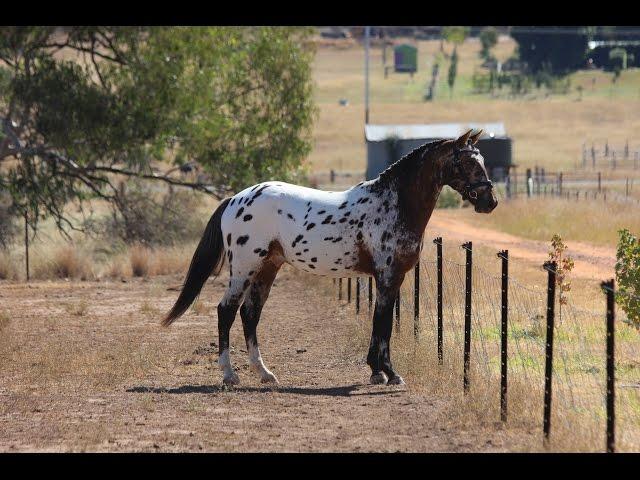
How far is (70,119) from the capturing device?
85.1 ft

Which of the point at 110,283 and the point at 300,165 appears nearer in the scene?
the point at 110,283

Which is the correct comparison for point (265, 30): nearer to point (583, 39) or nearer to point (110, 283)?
point (110, 283)

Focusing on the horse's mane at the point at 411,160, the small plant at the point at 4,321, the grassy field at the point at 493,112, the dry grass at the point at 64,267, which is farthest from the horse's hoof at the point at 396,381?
the grassy field at the point at 493,112

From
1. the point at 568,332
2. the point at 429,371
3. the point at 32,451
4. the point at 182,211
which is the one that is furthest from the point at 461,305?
the point at 182,211

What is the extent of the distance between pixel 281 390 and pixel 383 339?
1149 millimetres

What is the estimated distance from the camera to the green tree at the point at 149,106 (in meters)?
26.1

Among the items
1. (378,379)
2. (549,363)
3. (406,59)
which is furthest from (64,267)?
(406,59)

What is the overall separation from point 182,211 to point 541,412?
20573 millimetres

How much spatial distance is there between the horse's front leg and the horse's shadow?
0.23m

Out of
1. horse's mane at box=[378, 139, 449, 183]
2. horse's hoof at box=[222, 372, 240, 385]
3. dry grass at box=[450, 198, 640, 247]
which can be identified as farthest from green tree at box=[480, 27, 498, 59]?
horse's hoof at box=[222, 372, 240, 385]

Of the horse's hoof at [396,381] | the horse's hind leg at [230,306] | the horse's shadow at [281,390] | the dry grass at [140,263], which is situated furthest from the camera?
the dry grass at [140,263]

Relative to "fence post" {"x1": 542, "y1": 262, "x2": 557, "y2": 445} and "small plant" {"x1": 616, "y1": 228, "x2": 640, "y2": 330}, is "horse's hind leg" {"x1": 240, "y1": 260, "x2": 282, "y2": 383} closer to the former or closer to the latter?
"fence post" {"x1": 542, "y1": 262, "x2": 557, "y2": 445}

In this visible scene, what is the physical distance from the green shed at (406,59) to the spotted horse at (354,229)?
122m

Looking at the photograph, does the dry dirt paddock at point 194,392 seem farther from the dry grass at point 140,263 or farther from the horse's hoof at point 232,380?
the dry grass at point 140,263
